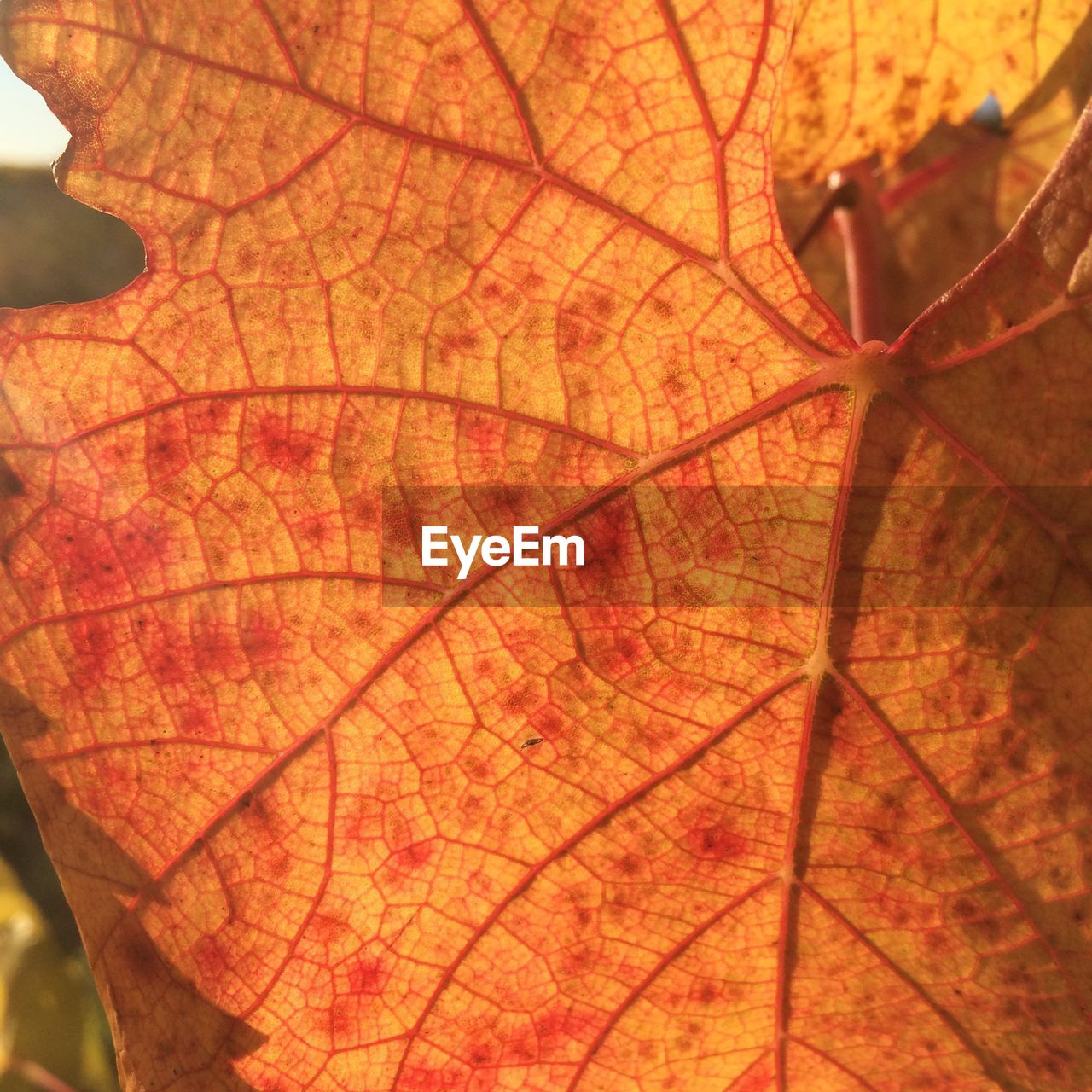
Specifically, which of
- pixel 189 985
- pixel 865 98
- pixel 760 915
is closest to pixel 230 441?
pixel 189 985

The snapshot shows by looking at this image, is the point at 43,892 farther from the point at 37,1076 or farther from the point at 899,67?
the point at 899,67

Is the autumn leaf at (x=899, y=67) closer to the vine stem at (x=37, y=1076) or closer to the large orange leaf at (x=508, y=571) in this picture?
the large orange leaf at (x=508, y=571)

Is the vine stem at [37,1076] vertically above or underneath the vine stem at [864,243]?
underneath

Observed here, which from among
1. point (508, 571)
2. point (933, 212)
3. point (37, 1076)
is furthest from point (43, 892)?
point (933, 212)

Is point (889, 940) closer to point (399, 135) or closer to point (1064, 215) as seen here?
point (1064, 215)

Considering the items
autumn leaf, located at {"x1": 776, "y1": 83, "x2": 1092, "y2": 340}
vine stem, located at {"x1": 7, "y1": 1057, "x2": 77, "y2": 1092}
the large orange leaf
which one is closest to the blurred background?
vine stem, located at {"x1": 7, "y1": 1057, "x2": 77, "y2": 1092}

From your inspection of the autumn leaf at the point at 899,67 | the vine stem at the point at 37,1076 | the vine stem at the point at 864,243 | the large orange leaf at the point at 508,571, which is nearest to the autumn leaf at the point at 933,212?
the vine stem at the point at 864,243
